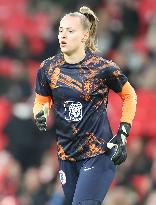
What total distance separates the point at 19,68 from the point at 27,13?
227cm

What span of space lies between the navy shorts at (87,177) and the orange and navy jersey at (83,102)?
2.9 inches

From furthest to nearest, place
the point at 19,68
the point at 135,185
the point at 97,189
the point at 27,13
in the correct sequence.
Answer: the point at 27,13 → the point at 19,68 → the point at 135,185 → the point at 97,189

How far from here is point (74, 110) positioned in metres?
7.30

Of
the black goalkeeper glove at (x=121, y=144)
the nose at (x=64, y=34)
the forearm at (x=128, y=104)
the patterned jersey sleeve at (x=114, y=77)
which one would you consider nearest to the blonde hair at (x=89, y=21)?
the nose at (x=64, y=34)

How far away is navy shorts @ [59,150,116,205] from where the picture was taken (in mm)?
7184

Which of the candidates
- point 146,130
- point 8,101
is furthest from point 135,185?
point 8,101

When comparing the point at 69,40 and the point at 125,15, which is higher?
the point at 69,40

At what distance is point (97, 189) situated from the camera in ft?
23.6

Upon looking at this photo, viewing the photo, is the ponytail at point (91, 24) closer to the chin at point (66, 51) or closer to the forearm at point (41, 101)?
the chin at point (66, 51)

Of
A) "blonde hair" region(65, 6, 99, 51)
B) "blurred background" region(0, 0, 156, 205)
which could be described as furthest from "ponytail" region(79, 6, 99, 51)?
"blurred background" region(0, 0, 156, 205)

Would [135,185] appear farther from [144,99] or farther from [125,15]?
[125,15]

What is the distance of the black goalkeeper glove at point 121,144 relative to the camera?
7109 millimetres

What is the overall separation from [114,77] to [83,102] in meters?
0.34

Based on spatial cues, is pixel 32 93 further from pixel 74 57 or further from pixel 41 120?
pixel 41 120
